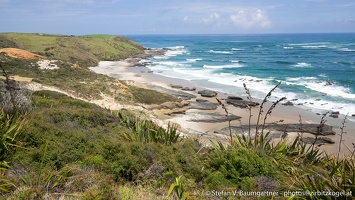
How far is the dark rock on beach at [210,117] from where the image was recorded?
21234mm

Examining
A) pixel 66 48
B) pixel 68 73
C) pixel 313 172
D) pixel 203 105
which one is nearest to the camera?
pixel 313 172

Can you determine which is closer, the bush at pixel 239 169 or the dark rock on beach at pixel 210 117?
the bush at pixel 239 169

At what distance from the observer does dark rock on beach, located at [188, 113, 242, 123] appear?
2123cm

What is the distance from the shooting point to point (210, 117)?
2189 cm

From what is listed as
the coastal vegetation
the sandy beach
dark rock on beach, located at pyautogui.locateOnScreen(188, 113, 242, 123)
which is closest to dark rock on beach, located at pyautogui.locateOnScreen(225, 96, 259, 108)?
the sandy beach

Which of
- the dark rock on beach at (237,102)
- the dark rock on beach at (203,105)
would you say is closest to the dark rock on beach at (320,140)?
the dark rock on beach at (237,102)

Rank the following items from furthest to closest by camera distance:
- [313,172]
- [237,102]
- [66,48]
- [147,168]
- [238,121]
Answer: [66,48] < [237,102] < [238,121] < [147,168] < [313,172]

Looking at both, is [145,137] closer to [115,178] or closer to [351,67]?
[115,178]

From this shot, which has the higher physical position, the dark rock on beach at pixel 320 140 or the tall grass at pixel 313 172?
the tall grass at pixel 313 172

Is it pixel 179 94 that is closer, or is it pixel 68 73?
pixel 179 94

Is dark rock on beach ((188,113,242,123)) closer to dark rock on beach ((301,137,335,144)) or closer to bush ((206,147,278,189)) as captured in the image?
dark rock on beach ((301,137,335,144))

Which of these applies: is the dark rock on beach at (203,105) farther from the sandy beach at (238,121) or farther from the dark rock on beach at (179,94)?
the dark rock on beach at (179,94)

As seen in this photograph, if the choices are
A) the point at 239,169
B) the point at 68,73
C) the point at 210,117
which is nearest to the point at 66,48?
the point at 68,73

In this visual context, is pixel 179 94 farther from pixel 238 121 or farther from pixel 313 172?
pixel 313 172
